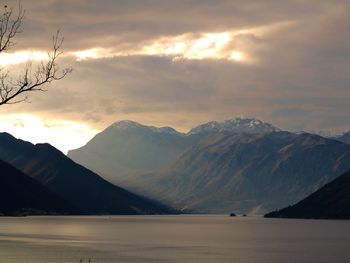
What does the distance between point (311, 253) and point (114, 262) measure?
60908mm

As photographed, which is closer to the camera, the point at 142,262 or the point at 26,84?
the point at 26,84

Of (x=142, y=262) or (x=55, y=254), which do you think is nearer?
(x=142, y=262)

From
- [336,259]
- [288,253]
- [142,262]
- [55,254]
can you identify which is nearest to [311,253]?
[288,253]

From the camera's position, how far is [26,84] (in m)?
41.2

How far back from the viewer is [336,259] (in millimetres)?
157625

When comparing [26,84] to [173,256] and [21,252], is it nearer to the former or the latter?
[173,256]

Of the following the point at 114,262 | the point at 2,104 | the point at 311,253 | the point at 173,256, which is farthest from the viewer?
the point at 311,253

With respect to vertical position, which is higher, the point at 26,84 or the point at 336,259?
the point at 26,84

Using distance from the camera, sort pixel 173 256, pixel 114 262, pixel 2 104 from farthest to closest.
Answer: pixel 173 256
pixel 114 262
pixel 2 104

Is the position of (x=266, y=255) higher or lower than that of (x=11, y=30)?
lower

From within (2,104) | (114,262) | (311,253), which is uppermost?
(2,104)

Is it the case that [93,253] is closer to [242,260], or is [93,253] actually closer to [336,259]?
[242,260]

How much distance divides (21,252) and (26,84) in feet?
468

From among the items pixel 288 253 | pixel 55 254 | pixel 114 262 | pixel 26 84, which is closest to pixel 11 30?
pixel 26 84
